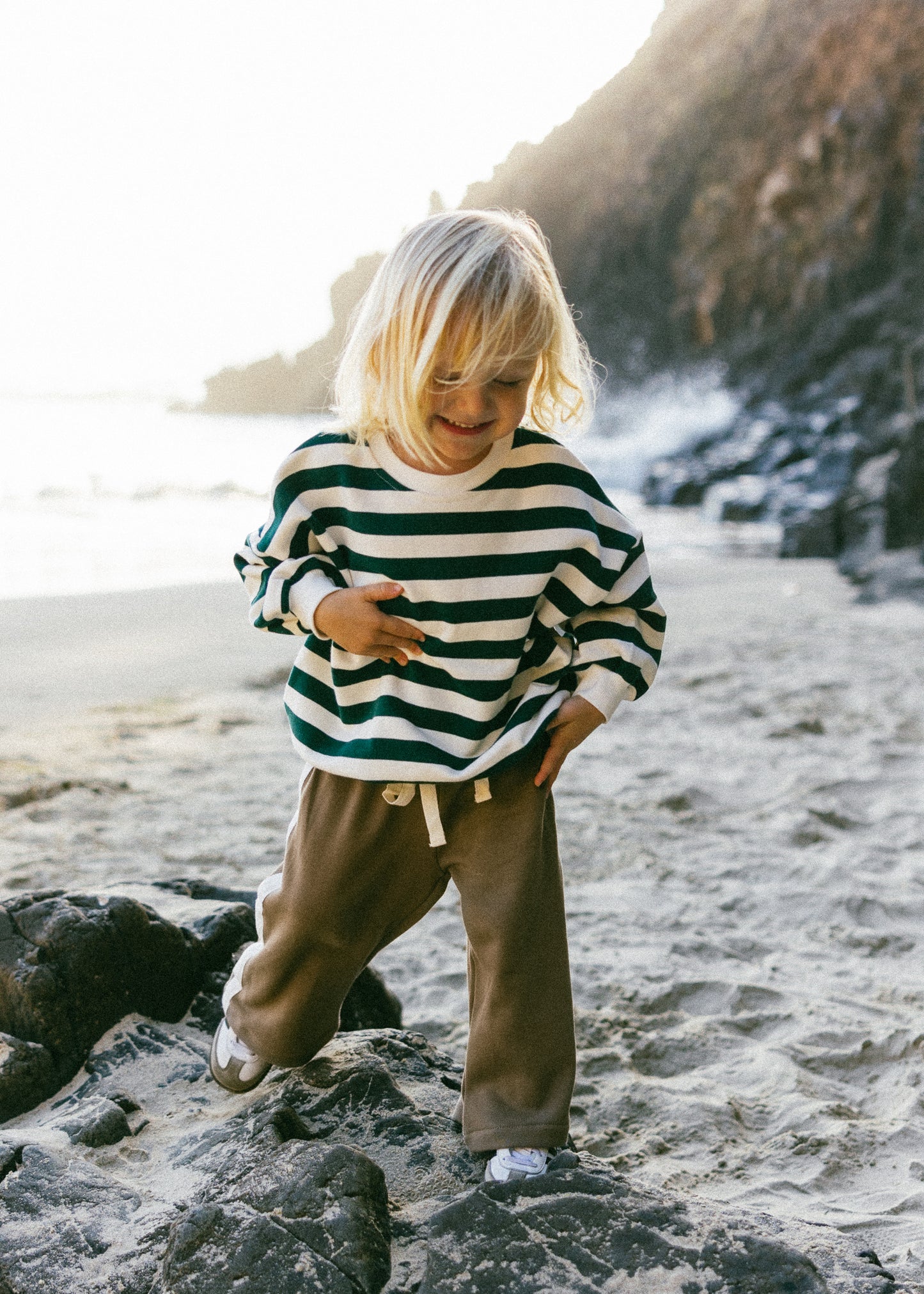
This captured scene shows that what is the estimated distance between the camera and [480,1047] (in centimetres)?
145

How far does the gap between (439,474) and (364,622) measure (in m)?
0.22

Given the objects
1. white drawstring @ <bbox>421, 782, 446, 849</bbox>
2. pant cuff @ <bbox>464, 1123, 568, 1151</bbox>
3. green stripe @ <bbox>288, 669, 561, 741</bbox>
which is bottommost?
pant cuff @ <bbox>464, 1123, 568, 1151</bbox>

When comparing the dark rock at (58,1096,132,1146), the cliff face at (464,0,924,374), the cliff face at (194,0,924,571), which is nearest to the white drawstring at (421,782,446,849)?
the dark rock at (58,1096,132,1146)

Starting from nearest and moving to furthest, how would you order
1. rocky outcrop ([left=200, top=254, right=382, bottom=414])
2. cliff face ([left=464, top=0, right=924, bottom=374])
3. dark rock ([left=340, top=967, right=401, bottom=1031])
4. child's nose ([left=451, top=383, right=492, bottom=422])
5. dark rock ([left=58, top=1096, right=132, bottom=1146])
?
child's nose ([left=451, top=383, right=492, bottom=422]) < dark rock ([left=58, top=1096, right=132, bottom=1146]) < dark rock ([left=340, top=967, right=401, bottom=1031]) < cliff face ([left=464, top=0, right=924, bottom=374]) < rocky outcrop ([left=200, top=254, right=382, bottom=414])

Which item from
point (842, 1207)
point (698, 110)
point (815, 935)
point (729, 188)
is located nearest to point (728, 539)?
point (815, 935)

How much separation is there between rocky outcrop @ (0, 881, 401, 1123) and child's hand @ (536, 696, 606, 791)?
781 millimetres

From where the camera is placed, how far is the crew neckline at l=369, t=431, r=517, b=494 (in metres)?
1.39

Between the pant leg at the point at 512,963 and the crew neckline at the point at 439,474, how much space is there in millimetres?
377

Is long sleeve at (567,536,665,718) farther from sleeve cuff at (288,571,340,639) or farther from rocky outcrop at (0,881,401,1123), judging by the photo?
rocky outcrop at (0,881,401,1123)

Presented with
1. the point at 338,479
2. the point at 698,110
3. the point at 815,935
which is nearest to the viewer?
the point at 338,479

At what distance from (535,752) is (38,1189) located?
837 mm

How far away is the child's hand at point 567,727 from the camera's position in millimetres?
1439

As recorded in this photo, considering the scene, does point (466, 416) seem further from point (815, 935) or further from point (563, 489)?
point (815, 935)

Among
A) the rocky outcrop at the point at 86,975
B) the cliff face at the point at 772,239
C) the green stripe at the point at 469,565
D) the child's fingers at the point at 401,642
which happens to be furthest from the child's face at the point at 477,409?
the cliff face at the point at 772,239
